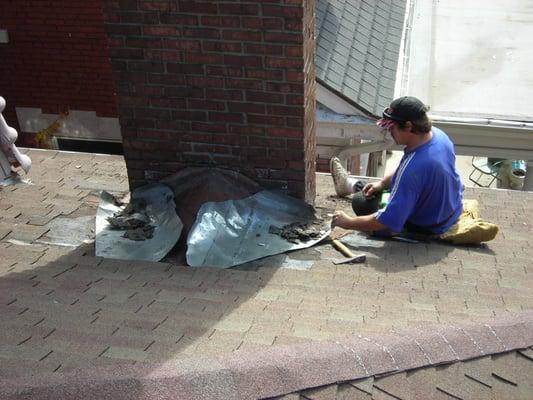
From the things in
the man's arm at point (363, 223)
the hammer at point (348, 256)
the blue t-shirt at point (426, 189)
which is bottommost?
the hammer at point (348, 256)

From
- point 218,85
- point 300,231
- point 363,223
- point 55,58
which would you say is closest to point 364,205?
point 363,223

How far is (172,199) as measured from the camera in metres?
4.58

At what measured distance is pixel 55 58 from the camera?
31.1 feet

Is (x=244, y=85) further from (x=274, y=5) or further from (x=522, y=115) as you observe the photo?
(x=522, y=115)

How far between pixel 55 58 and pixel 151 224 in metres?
6.05

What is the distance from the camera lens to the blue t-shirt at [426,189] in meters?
4.26

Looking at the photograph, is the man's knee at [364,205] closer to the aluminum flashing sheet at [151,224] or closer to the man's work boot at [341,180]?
the man's work boot at [341,180]

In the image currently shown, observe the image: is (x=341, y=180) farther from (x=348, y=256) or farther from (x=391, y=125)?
(x=348, y=256)

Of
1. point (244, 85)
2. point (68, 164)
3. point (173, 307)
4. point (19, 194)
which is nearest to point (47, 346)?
point (173, 307)

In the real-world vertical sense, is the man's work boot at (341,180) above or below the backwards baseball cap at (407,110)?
below

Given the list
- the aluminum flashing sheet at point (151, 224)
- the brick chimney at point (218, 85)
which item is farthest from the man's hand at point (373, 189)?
the aluminum flashing sheet at point (151, 224)

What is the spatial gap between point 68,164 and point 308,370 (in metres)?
4.35

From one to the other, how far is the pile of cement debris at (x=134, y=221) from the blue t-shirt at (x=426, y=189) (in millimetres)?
1691

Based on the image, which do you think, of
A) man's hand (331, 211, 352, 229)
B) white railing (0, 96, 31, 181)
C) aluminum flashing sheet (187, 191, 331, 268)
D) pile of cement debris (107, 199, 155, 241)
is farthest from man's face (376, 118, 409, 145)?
white railing (0, 96, 31, 181)
